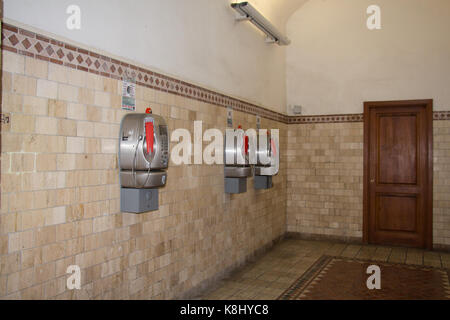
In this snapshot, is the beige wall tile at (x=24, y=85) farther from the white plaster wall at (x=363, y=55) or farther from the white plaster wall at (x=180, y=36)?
the white plaster wall at (x=363, y=55)

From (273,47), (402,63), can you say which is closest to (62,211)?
(273,47)

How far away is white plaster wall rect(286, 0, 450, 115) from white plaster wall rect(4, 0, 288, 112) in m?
0.82

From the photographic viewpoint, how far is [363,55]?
20.0 feet

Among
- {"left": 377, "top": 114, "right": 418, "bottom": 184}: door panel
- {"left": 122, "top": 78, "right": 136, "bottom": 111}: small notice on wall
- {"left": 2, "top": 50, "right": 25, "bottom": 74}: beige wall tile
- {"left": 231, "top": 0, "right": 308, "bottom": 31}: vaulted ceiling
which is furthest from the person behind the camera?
{"left": 377, "top": 114, "right": 418, "bottom": 184}: door panel

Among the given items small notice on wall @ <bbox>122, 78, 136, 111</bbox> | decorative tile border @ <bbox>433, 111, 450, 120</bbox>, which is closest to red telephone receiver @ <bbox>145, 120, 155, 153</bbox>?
small notice on wall @ <bbox>122, 78, 136, 111</bbox>

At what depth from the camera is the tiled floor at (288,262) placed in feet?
12.8

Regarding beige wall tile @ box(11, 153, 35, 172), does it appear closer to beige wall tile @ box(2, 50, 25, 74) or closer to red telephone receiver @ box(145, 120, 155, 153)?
beige wall tile @ box(2, 50, 25, 74)

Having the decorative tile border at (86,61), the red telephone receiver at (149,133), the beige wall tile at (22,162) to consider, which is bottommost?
the beige wall tile at (22,162)

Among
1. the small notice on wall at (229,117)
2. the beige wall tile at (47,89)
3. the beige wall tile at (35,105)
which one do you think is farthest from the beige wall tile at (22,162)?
the small notice on wall at (229,117)

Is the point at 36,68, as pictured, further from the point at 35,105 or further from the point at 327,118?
the point at 327,118

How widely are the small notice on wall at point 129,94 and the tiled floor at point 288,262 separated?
1.98 metres

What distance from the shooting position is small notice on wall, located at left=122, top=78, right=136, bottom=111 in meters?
2.78

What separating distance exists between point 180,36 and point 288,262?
3.16 metres

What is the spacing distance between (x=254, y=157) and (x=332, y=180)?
7.33ft
